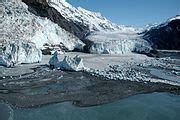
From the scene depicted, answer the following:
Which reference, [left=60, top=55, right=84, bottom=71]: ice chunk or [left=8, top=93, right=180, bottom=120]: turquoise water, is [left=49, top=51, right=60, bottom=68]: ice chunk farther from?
[left=8, top=93, right=180, bottom=120]: turquoise water

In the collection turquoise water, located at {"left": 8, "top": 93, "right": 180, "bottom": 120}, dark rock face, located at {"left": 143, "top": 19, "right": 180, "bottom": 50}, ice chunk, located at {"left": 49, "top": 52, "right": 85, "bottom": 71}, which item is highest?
dark rock face, located at {"left": 143, "top": 19, "right": 180, "bottom": 50}

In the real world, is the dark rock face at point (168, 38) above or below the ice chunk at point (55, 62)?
above

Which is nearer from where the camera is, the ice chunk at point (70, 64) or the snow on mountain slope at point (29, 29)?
the ice chunk at point (70, 64)

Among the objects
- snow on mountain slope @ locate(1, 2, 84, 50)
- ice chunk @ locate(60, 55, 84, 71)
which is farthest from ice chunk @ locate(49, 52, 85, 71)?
snow on mountain slope @ locate(1, 2, 84, 50)

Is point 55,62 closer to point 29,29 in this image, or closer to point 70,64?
point 70,64

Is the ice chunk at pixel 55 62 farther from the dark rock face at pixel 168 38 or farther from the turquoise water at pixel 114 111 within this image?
the dark rock face at pixel 168 38

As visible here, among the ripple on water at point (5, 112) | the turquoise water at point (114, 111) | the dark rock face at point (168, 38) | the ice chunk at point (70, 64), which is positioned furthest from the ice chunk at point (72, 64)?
the dark rock face at point (168, 38)

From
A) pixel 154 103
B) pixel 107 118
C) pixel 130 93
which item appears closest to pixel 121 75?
pixel 130 93
